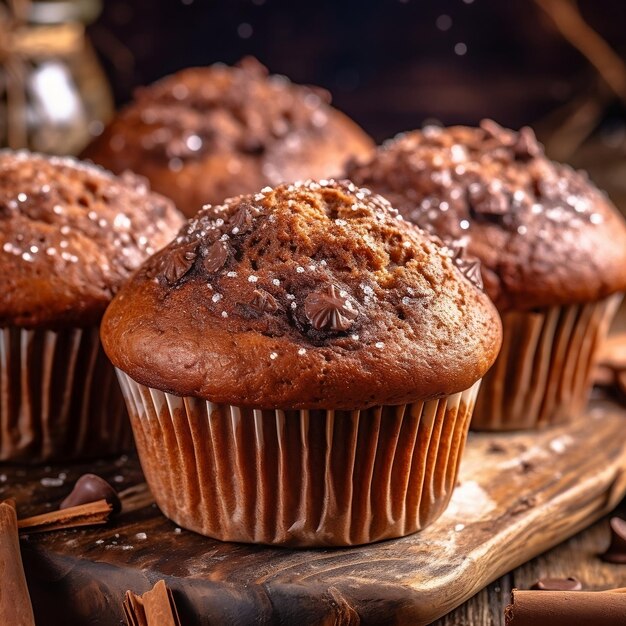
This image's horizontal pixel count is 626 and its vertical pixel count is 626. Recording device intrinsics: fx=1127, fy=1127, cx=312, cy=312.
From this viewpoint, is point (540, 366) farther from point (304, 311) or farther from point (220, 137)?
point (220, 137)

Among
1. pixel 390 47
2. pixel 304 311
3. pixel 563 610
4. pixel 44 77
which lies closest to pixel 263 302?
pixel 304 311

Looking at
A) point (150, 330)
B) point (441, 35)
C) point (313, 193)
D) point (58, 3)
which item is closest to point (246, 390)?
point (150, 330)

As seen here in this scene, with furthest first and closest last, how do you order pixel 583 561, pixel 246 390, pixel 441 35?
pixel 441 35, pixel 583 561, pixel 246 390

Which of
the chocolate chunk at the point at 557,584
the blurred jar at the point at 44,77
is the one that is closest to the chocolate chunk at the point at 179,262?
the chocolate chunk at the point at 557,584

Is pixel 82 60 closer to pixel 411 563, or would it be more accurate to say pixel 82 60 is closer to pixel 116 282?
pixel 116 282

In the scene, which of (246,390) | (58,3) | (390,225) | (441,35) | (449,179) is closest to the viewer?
(246,390)

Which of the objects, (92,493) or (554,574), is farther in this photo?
(554,574)

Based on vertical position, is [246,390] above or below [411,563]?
above

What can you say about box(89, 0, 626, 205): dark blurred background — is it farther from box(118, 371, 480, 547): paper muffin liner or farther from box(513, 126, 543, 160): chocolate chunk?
box(118, 371, 480, 547): paper muffin liner
